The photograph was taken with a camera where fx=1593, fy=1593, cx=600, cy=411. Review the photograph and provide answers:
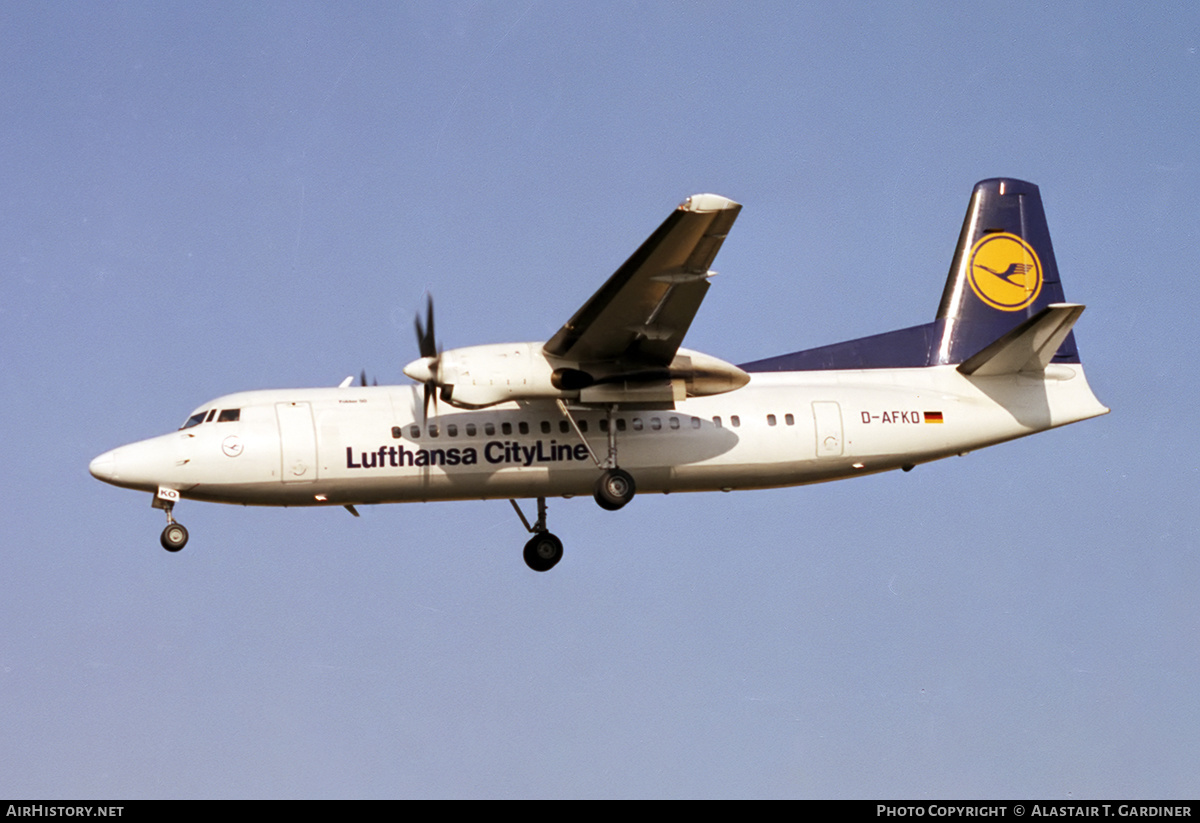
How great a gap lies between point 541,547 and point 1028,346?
7943mm

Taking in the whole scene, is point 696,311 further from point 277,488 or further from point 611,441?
point 277,488

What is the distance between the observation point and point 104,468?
872 inches

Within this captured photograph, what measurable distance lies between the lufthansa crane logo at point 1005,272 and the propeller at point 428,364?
30.3 feet

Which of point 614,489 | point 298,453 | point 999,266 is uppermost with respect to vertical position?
point 999,266

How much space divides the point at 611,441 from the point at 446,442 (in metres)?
2.34

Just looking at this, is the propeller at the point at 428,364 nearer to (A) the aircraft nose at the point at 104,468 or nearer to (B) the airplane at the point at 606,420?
(B) the airplane at the point at 606,420

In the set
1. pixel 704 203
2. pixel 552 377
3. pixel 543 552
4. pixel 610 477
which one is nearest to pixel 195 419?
pixel 552 377

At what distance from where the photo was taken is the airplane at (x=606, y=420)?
21688 millimetres

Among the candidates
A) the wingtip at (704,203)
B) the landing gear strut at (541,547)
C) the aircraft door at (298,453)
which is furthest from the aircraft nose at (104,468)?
the wingtip at (704,203)

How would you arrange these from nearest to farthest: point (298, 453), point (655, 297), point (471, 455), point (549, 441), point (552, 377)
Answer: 1. point (655, 297)
2. point (552, 377)
3. point (298, 453)
4. point (471, 455)
5. point (549, 441)

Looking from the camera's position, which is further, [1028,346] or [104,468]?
[1028,346]

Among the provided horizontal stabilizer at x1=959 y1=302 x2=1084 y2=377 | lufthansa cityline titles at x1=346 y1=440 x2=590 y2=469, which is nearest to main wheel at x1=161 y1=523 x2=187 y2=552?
lufthansa cityline titles at x1=346 y1=440 x2=590 y2=469

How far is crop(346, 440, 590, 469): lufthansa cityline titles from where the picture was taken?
22469mm

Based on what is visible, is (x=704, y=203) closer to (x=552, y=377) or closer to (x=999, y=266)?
(x=552, y=377)
